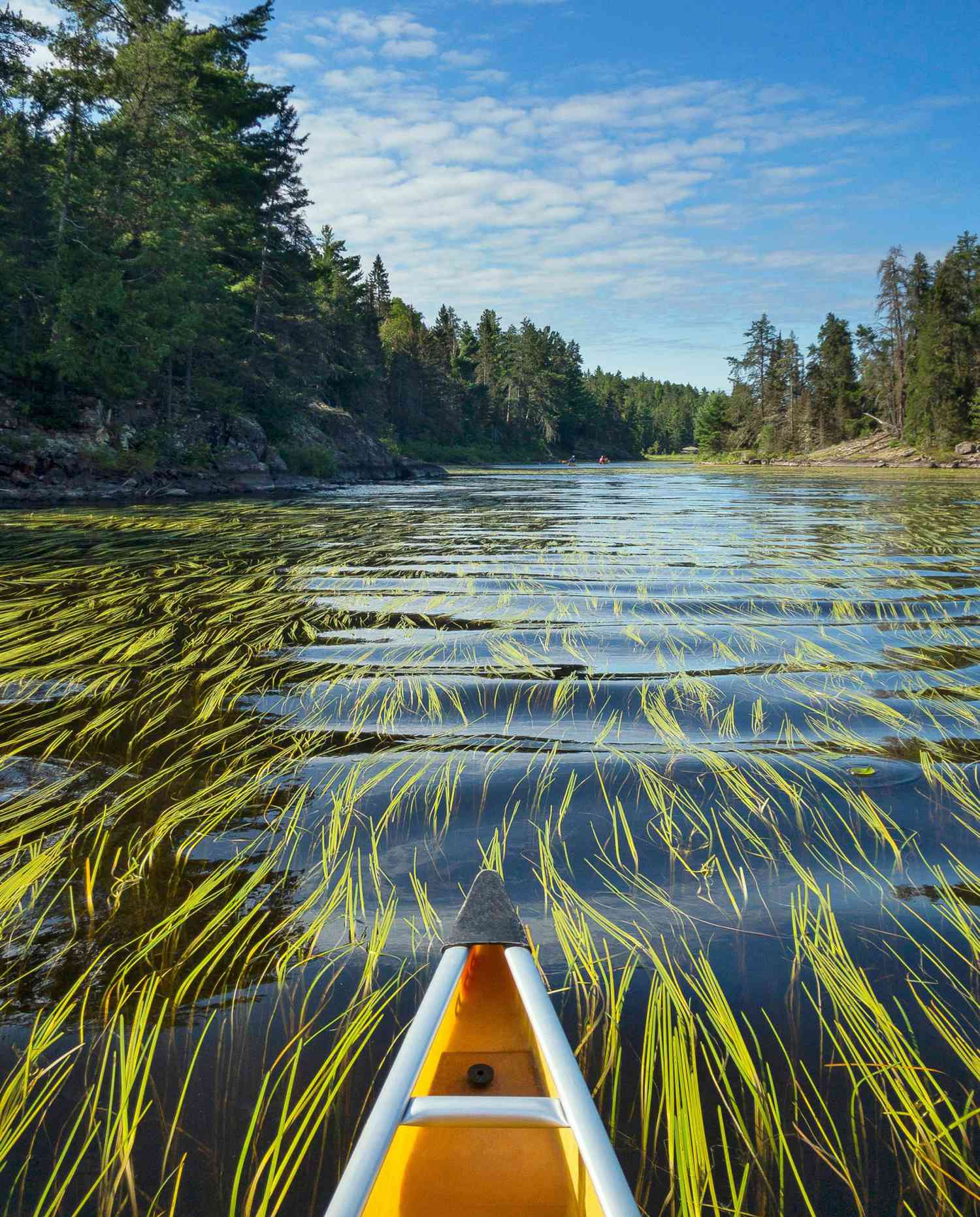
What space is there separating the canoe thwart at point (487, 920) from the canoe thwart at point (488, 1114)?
48 cm

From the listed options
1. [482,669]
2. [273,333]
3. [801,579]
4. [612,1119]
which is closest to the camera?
[612,1119]

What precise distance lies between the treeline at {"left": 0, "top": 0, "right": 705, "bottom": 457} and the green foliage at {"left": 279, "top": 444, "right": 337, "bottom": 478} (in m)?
1.63

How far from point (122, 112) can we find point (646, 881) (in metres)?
36.1

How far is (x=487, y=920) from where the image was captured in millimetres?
1946

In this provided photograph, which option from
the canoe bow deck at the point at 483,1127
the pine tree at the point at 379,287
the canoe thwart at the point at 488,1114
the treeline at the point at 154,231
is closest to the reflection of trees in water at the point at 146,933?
the canoe bow deck at the point at 483,1127

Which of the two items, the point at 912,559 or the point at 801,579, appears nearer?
the point at 801,579

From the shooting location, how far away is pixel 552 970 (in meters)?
2.21

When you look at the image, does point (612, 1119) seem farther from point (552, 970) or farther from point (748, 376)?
point (748, 376)

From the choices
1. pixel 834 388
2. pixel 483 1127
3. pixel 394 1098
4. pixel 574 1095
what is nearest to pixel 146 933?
pixel 394 1098

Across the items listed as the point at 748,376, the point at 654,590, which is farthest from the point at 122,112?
the point at 748,376

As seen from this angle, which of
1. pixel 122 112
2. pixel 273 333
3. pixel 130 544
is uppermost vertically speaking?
pixel 122 112

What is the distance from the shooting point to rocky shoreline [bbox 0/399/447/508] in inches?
855

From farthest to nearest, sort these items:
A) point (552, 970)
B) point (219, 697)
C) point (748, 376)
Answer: point (748, 376) → point (219, 697) → point (552, 970)

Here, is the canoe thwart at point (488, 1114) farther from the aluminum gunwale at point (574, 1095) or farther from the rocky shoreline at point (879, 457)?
the rocky shoreline at point (879, 457)
